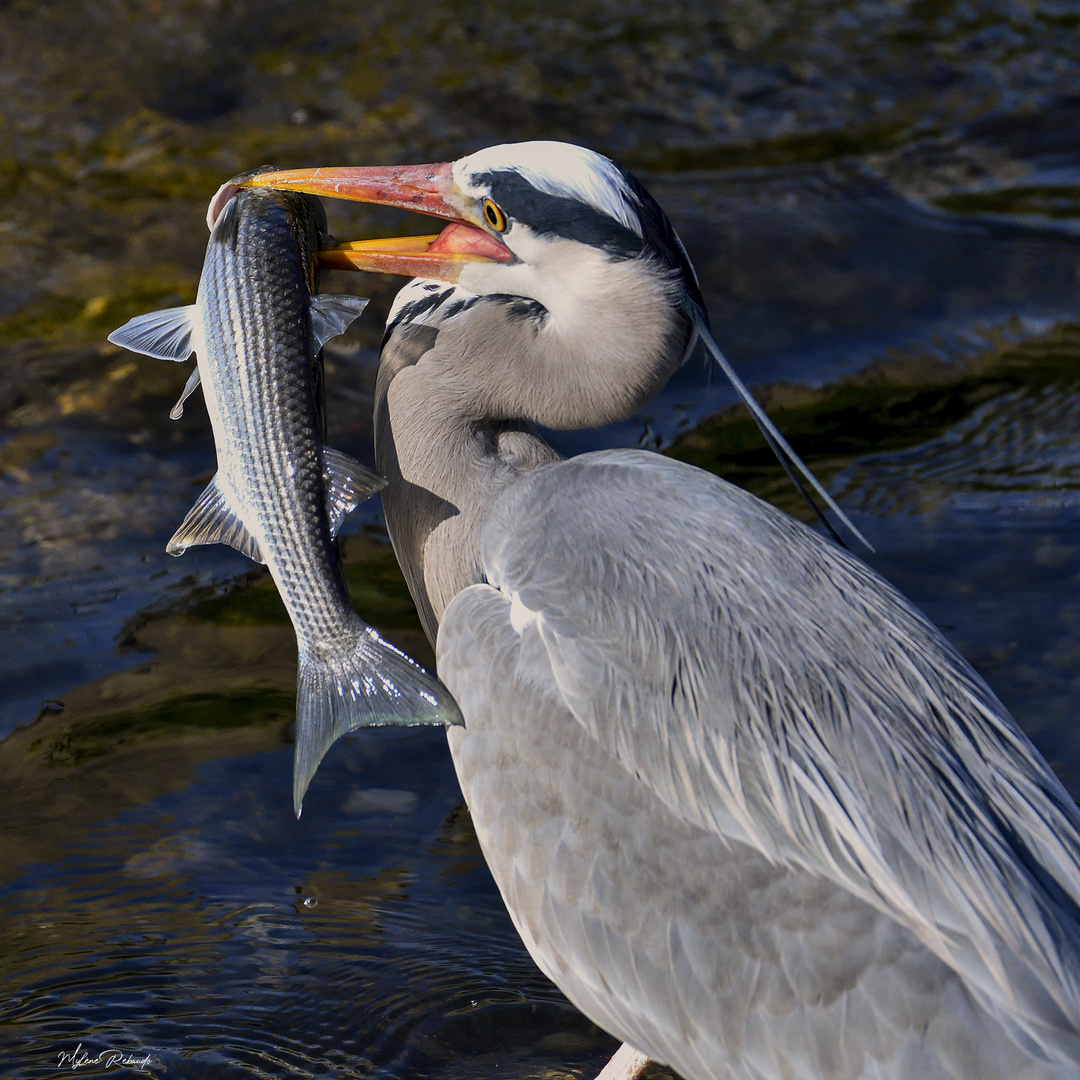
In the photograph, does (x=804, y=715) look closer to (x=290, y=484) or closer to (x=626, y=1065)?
(x=626, y=1065)

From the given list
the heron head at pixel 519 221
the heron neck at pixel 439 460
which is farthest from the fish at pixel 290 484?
the heron neck at pixel 439 460

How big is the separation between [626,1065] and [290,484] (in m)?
1.34

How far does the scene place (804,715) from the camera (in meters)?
2.48

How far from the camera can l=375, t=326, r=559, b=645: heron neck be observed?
118 inches

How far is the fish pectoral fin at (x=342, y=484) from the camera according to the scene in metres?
2.56

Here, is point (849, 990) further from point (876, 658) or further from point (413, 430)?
point (413, 430)

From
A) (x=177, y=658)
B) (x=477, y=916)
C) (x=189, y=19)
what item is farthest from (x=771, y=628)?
(x=189, y=19)

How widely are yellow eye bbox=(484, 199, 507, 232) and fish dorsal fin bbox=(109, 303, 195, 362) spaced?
0.64m

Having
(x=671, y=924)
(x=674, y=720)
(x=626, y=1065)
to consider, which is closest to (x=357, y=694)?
(x=674, y=720)

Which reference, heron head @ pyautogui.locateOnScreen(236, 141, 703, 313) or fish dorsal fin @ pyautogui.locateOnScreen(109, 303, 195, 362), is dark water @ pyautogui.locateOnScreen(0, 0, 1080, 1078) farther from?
heron head @ pyautogui.locateOnScreen(236, 141, 703, 313)

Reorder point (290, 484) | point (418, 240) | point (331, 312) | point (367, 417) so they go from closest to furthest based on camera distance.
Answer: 1. point (290, 484)
2. point (331, 312)
3. point (418, 240)
4. point (367, 417)
